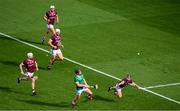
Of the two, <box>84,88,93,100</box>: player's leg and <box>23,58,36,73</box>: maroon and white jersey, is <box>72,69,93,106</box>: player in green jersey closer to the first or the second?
Answer: <box>84,88,93,100</box>: player's leg

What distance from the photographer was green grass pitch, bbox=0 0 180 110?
3234 centimetres

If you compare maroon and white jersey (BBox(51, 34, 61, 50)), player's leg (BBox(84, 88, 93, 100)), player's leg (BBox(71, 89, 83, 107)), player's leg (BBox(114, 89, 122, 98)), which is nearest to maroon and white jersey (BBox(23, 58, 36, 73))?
player's leg (BBox(71, 89, 83, 107))

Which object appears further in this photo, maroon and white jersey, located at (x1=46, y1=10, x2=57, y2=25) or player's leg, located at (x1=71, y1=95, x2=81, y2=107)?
maroon and white jersey, located at (x1=46, y1=10, x2=57, y2=25)

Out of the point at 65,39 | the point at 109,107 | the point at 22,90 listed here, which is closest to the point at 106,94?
the point at 109,107

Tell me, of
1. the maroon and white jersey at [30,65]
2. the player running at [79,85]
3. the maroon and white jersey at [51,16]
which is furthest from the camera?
the maroon and white jersey at [51,16]

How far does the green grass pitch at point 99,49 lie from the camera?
106 ft

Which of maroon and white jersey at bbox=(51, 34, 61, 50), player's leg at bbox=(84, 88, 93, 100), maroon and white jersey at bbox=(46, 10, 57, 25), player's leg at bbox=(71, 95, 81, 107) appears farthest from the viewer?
maroon and white jersey at bbox=(46, 10, 57, 25)

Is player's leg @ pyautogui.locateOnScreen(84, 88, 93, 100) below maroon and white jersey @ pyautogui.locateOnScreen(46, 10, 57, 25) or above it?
below

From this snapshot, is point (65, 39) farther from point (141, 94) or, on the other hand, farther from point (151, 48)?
point (141, 94)

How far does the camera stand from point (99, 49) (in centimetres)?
4059

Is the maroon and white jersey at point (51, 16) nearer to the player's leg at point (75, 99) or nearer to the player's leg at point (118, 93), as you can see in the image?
the player's leg at point (118, 93)

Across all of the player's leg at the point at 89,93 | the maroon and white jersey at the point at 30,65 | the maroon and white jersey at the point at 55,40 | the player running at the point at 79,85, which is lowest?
the player's leg at the point at 89,93

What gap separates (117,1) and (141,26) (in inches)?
252

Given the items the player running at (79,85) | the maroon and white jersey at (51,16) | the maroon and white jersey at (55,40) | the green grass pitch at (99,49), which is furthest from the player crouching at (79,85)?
the maroon and white jersey at (51,16)
